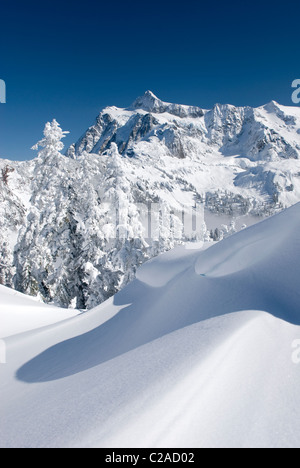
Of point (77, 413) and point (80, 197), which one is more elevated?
point (80, 197)

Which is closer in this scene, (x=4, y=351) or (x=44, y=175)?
(x=4, y=351)

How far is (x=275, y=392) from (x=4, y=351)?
151 inches

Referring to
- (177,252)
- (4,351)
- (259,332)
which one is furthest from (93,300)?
(259,332)

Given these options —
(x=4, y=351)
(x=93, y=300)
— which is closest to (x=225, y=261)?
(x=4, y=351)

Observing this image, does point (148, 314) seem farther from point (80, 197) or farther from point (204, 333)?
point (80, 197)

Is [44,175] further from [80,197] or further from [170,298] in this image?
[170,298]

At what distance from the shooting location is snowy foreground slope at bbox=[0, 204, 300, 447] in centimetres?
182

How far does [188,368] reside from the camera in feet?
7.23

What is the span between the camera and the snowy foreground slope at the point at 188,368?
1819mm

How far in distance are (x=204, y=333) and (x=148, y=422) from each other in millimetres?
1047

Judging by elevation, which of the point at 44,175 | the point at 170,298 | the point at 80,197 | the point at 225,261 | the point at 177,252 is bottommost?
the point at 170,298

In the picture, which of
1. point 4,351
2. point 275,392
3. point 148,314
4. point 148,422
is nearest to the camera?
point 148,422

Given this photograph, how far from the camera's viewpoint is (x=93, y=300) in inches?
630

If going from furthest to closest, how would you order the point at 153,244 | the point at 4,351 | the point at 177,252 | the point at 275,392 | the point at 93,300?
the point at 153,244
the point at 93,300
the point at 177,252
the point at 4,351
the point at 275,392
